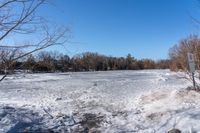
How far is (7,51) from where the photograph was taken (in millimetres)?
4652

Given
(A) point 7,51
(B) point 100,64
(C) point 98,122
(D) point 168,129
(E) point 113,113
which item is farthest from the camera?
(B) point 100,64

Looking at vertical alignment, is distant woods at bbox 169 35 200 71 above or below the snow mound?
above

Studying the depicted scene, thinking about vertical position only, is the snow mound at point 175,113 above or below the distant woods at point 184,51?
below

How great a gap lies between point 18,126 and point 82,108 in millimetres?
4170

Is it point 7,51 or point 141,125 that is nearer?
point 7,51

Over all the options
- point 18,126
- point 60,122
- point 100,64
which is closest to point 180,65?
point 60,122

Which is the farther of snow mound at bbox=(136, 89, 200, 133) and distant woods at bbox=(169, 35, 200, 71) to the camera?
distant woods at bbox=(169, 35, 200, 71)

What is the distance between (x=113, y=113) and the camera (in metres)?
10.7

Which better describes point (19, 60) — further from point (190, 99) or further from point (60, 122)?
point (190, 99)

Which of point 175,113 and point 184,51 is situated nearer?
point 175,113

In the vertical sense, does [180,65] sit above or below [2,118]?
above

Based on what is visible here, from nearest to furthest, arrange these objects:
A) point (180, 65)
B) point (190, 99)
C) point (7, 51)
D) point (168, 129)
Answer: point (7, 51) < point (168, 129) < point (190, 99) < point (180, 65)

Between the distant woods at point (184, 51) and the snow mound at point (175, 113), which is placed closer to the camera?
the snow mound at point (175, 113)

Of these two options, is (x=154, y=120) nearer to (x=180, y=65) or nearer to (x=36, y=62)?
(x=36, y=62)
